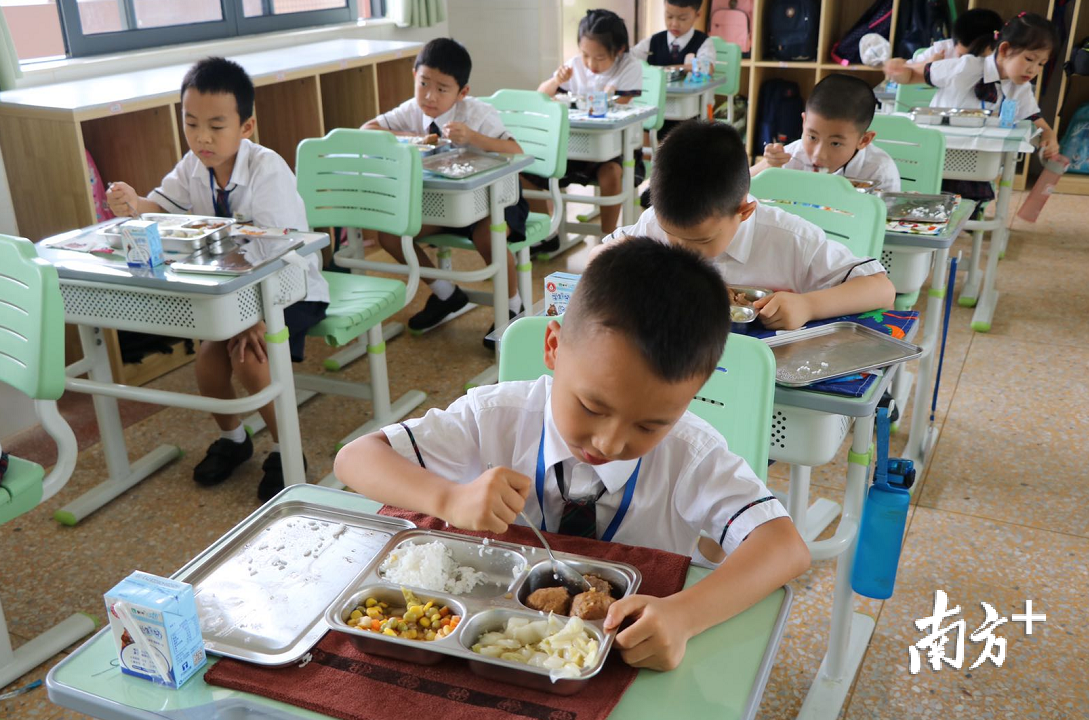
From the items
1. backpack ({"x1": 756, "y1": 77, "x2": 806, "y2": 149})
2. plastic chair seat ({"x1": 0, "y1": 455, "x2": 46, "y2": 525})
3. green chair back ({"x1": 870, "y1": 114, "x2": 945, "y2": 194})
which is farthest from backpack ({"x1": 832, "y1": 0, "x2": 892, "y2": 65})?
plastic chair seat ({"x1": 0, "y1": 455, "x2": 46, "y2": 525})

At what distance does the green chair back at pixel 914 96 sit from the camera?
4.26 metres

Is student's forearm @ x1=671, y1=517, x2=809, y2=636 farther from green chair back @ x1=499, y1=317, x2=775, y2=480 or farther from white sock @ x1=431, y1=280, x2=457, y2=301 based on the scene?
white sock @ x1=431, y1=280, x2=457, y2=301

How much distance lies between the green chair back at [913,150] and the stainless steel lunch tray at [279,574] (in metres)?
2.35

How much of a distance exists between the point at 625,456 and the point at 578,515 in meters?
0.21

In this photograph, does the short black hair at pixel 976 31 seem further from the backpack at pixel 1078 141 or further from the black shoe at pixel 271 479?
the black shoe at pixel 271 479

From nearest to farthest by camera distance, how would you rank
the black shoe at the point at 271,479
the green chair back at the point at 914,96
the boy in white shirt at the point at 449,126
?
the black shoe at the point at 271,479, the boy in white shirt at the point at 449,126, the green chair back at the point at 914,96

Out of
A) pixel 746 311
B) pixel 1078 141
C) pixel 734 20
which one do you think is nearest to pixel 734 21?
pixel 734 20

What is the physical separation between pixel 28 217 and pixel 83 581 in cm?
143

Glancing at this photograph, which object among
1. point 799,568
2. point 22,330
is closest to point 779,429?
point 799,568

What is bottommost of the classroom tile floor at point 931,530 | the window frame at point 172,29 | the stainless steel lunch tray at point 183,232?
the classroom tile floor at point 931,530

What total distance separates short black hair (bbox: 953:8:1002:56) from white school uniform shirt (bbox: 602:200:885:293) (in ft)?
9.86

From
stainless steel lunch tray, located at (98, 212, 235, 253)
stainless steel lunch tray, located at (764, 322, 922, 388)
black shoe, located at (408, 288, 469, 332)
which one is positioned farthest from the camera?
black shoe, located at (408, 288, 469, 332)

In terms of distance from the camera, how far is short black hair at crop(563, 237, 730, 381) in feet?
3.20

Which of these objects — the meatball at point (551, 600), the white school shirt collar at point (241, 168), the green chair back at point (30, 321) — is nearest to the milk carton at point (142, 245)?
the green chair back at point (30, 321)
